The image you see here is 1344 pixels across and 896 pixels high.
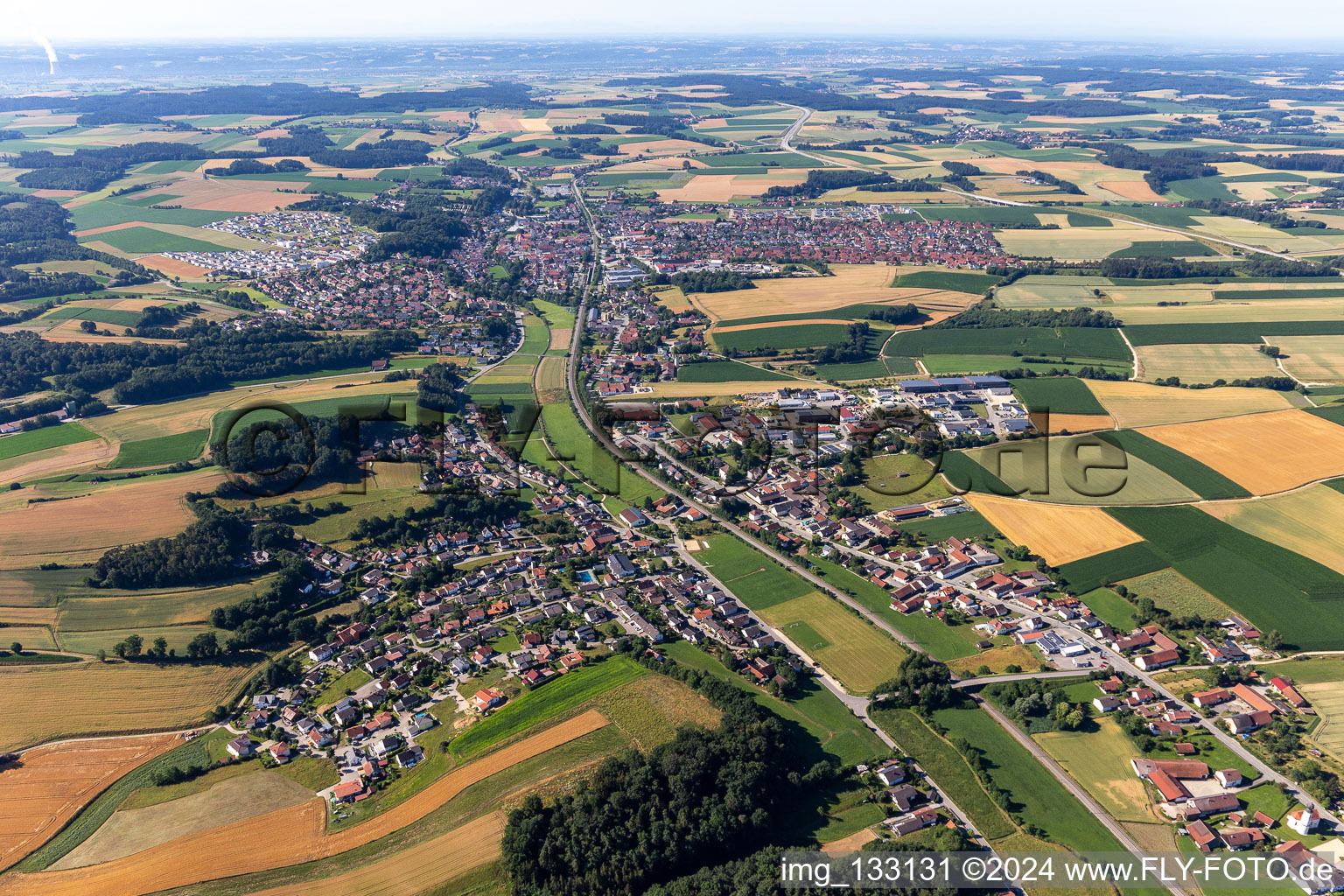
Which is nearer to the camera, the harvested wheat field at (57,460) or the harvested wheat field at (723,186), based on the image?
the harvested wheat field at (57,460)

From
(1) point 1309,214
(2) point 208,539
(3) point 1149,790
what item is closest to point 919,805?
(3) point 1149,790

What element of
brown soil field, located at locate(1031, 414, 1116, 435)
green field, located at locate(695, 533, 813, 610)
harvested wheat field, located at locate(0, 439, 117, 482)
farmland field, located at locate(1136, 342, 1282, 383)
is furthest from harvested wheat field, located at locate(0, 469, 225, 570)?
farmland field, located at locate(1136, 342, 1282, 383)

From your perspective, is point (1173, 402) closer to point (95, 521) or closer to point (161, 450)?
point (95, 521)

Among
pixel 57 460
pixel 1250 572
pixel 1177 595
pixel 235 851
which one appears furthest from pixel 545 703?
pixel 57 460

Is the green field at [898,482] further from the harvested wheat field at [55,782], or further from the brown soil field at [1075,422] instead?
the harvested wheat field at [55,782]

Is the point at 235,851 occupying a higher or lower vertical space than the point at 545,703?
lower

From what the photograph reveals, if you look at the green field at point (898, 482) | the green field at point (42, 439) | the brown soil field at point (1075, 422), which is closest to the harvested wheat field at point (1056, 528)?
the green field at point (898, 482)

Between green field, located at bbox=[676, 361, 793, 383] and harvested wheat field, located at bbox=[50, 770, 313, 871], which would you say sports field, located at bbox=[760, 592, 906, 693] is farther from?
green field, located at bbox=[676, 361, 793, 383]
